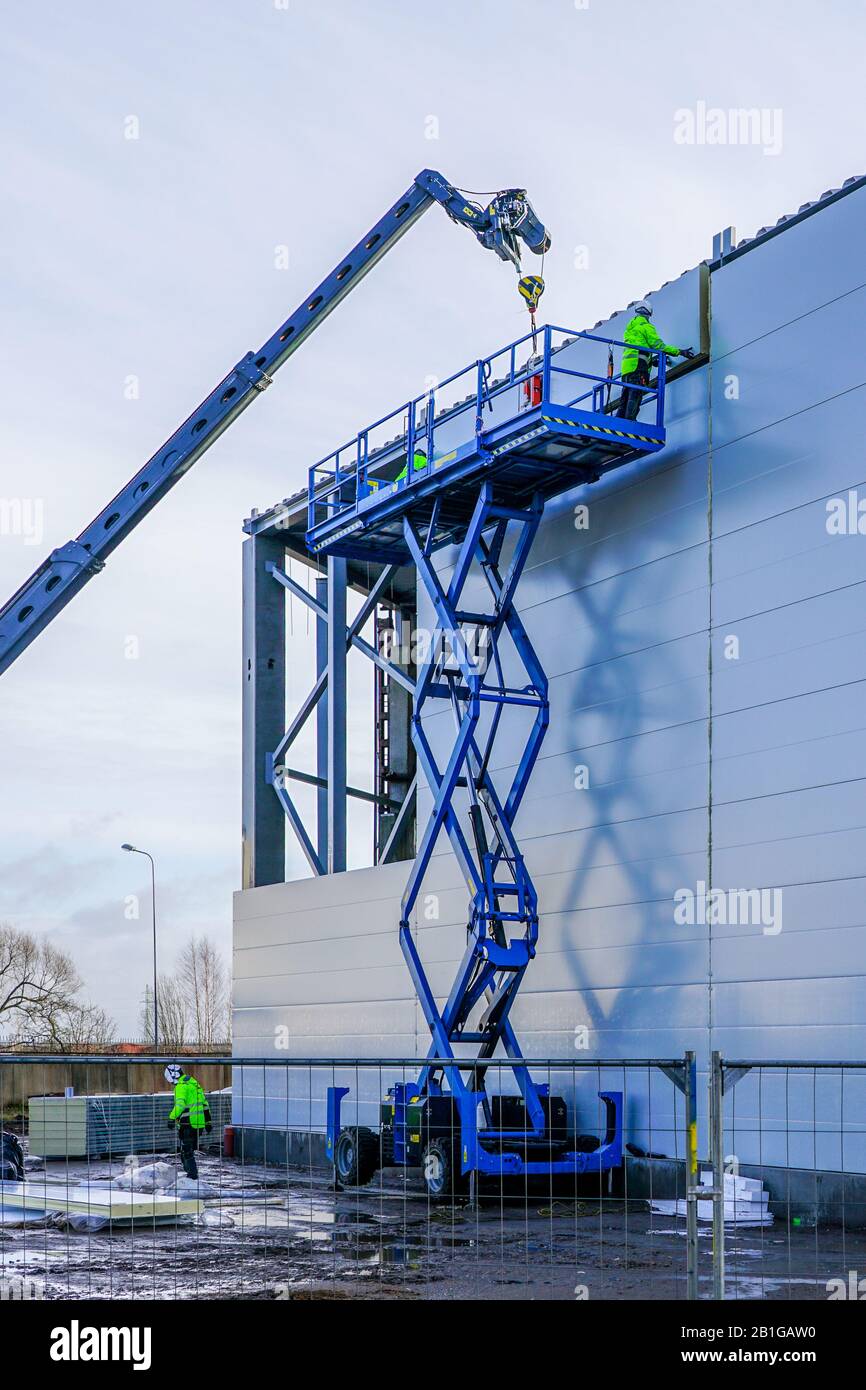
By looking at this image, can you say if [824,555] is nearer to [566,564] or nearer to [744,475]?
[744,475]

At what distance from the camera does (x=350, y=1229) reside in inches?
608

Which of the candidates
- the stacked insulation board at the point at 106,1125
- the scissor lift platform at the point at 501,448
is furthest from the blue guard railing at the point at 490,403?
the stacked insulation board at the point at 106,1125

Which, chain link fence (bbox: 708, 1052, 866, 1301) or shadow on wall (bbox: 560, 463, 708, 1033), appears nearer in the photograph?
chain link fence (bbox: 708, 1052, 866, 1301)

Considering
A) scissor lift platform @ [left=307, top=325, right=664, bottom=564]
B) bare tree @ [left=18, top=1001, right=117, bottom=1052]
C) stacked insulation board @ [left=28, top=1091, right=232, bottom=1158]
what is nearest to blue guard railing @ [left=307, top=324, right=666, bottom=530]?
scissor lift platform @ [left=307, top=325, right=664, bottom=564]

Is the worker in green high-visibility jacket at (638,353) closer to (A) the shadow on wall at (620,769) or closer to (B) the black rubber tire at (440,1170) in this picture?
(A) the shadow on wall at (620,769)

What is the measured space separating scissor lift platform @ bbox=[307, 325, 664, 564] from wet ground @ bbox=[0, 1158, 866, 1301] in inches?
361

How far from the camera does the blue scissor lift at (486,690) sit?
18203 mm

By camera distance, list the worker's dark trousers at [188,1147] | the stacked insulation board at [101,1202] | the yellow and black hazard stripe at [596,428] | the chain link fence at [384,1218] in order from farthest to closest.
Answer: the worker's dark trousers at [188,1147] < the yellow and black hazard stripe at [596,428] < the stacked insulation board at [101,1202] < the chain link fence at [384,1218]

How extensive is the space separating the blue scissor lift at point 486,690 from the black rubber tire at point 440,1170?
2 cm


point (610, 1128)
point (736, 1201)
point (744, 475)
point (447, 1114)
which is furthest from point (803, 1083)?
point (744, 475)

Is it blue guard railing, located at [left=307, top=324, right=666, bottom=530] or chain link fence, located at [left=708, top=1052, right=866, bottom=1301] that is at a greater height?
blue guard railing, located at [left=307, top=324, right=666, bottom=530]

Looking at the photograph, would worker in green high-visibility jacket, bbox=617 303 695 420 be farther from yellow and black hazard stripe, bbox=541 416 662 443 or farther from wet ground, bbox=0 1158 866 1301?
wet ground, bbox=0 1158 866 1301

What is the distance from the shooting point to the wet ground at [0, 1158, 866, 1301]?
11.1 metres

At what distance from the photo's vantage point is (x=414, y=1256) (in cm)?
1338
